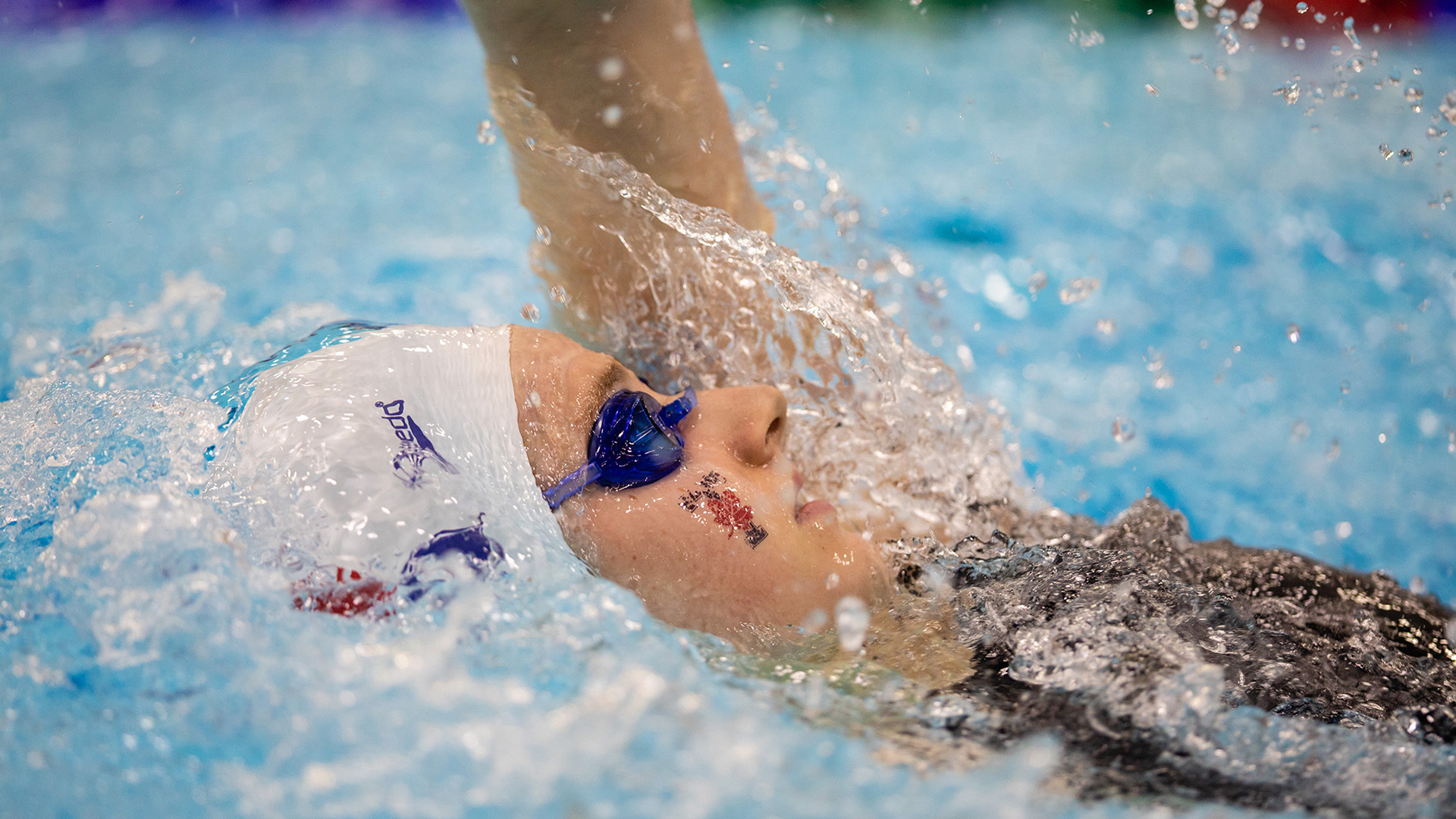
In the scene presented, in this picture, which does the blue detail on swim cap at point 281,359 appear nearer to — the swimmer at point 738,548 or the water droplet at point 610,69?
the swimmer at point 738,548

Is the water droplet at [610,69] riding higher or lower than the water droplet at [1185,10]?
lower

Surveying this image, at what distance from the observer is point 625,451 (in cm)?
132

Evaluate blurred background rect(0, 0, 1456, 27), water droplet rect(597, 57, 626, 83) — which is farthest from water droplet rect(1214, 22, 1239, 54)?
water droplet rect(597, 57, 626, 83)

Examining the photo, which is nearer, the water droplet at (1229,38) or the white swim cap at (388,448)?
the white swim cap at (388,448)

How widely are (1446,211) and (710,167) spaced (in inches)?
125

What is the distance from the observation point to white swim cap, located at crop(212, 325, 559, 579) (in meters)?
1.16

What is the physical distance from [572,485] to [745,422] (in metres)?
0.29

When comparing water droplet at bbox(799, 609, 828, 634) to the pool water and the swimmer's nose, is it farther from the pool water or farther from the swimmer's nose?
the swimmer's nose

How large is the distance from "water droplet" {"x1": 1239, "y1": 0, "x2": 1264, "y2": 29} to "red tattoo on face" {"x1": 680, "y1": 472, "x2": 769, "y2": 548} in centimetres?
472

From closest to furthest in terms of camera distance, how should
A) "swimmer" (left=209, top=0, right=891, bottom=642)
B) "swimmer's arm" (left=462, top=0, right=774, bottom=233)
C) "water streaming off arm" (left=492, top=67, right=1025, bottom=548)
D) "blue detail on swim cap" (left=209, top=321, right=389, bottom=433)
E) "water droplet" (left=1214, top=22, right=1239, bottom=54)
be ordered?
"swimmer" (left=209, top=0, right=891, bottom=642) → "blue detail on swim cap" (left=209, top=321, right=389, bottom=433) → "swimmer's arm" (left=462, top=0, right=774, bottom=233) → "water streaming off arm" (left=492, top=67, right=1025, bottom=548) → "water droplet" (left=1214, top=22, right=1239, bottom=54)

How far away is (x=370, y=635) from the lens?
115cm

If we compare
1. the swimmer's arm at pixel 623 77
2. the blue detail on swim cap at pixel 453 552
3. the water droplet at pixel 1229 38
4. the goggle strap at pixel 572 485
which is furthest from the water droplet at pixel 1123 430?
the water droplet at pixel 1229 38

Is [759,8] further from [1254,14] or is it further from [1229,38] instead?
[1254,14]

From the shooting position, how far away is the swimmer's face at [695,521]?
127cm
